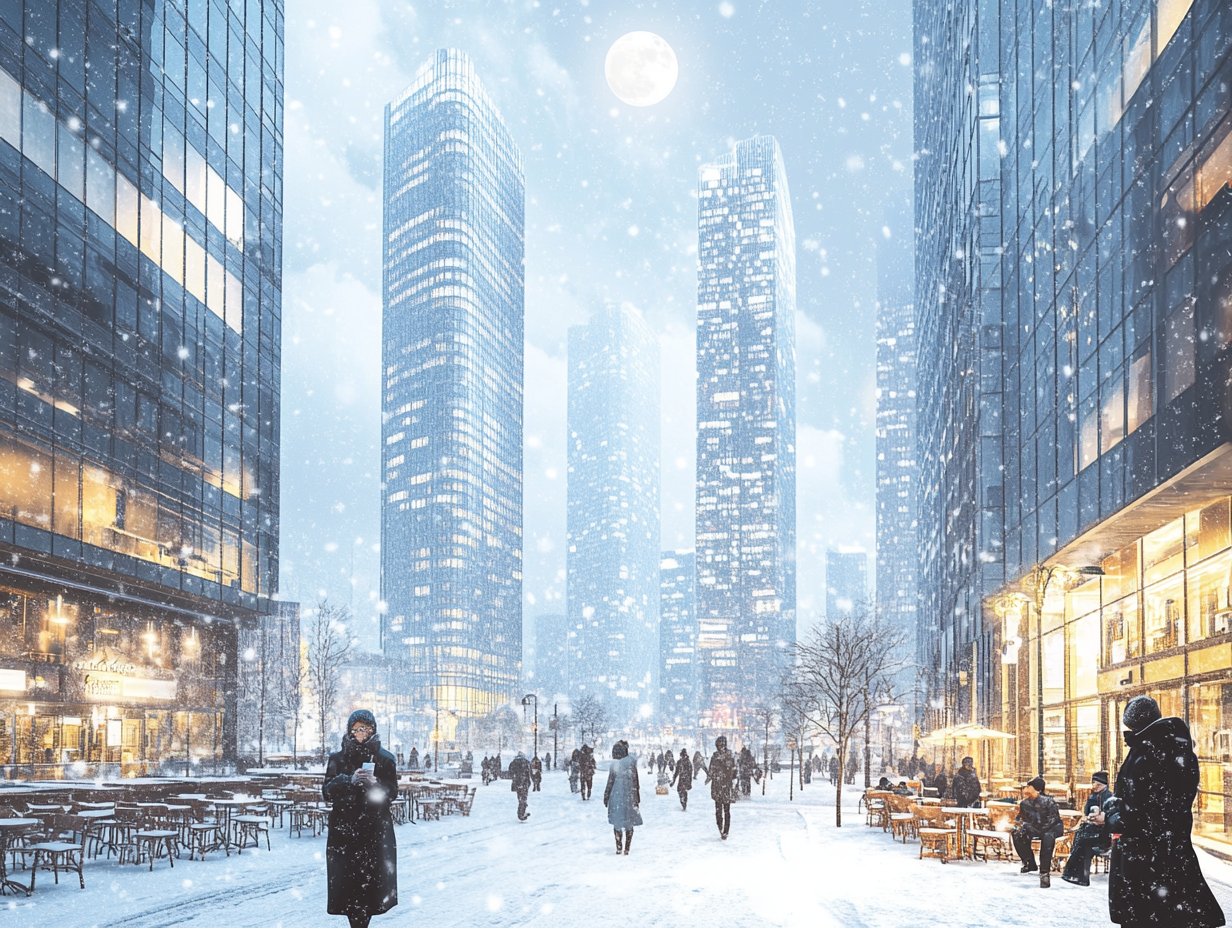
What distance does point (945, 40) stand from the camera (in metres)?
55.3

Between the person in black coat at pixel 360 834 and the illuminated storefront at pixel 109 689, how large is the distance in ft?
91.5

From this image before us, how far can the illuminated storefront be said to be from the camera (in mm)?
32656

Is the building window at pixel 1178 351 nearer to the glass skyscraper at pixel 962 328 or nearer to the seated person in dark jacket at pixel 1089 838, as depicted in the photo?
the seated person in dark jacket at pixel 1089 838

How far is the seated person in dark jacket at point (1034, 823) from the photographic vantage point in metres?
15.4

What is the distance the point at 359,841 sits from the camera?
27.0 feet

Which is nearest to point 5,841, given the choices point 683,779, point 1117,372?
point 683,779

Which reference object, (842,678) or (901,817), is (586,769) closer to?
(842,678)

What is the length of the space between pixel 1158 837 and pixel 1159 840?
2 centimetres

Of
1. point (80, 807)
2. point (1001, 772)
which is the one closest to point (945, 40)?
point (1001, 772)

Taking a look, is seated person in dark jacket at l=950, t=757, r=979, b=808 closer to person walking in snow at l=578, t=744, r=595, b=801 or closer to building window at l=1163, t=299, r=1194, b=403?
building window at l=1163, t=299, r=1194, b=403

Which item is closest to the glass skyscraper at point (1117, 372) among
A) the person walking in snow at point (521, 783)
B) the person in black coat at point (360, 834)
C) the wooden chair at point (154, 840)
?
the person walking in snow at point (521, 783)

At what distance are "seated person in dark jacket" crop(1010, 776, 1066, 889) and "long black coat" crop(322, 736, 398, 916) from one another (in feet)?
33.8

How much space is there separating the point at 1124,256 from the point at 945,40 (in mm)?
37898

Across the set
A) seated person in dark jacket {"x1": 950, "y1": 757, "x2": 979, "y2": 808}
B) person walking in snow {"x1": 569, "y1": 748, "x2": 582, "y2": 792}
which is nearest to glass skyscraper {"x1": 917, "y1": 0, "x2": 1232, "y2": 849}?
seated person in dark jacket {"x1": 950, "y1": 757, "x2": 979, "y2": 808}
